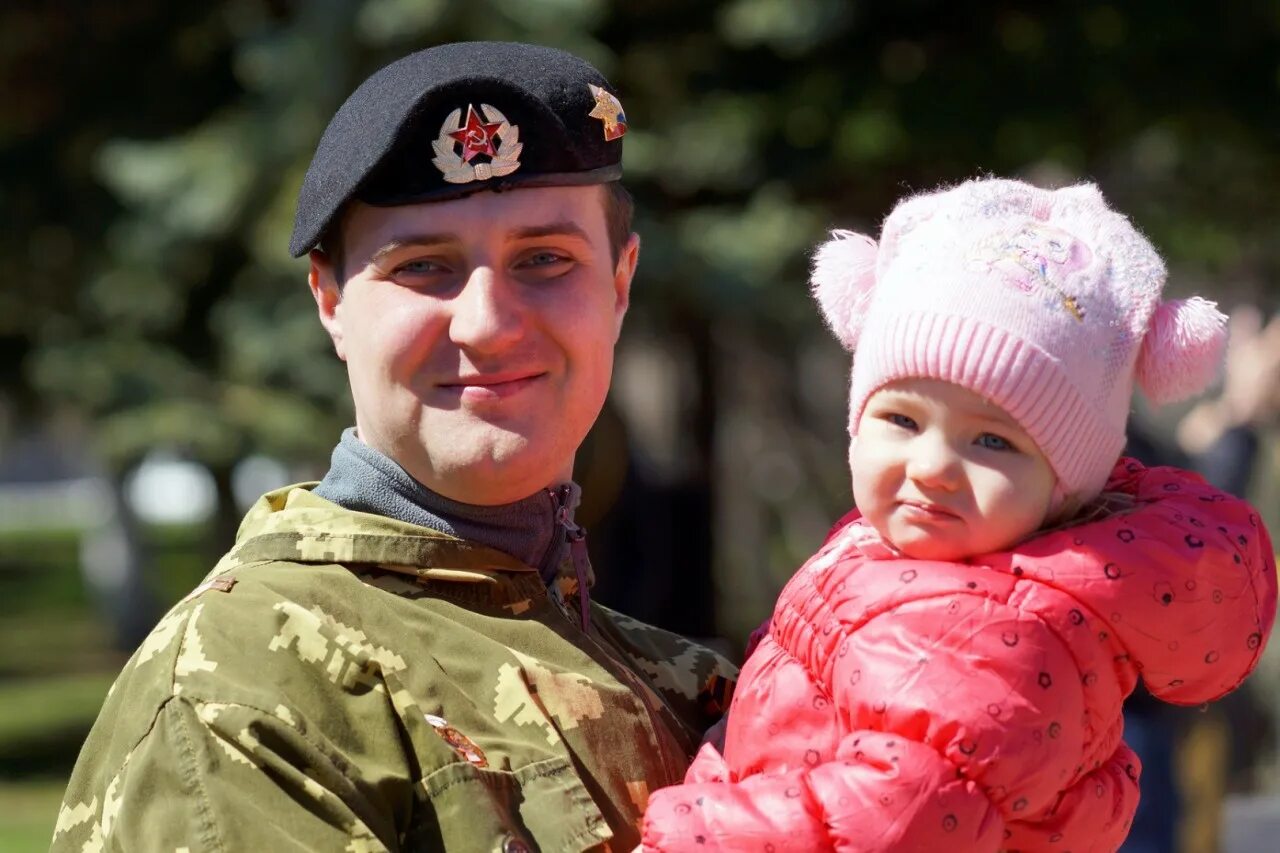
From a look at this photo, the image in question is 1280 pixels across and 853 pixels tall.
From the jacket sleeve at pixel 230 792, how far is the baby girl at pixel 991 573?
0.42m

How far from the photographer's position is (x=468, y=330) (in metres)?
2.49

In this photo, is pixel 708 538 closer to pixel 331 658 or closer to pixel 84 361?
pixel 84 361

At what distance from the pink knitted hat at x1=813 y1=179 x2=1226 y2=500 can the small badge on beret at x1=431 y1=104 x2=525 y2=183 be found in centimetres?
54

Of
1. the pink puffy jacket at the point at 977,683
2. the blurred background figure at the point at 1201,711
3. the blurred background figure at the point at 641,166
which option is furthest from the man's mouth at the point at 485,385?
the blurred background figure at the point at 641,166

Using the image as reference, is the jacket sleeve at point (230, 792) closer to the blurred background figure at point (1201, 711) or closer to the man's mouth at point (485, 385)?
the man's mouth at point (485, 385)

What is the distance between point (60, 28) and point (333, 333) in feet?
25.3

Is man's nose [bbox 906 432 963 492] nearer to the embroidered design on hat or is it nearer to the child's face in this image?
the child's face

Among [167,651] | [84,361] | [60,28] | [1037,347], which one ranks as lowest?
[84,361]

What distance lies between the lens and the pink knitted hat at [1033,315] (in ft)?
7.80

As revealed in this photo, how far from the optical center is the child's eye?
7.93 ft

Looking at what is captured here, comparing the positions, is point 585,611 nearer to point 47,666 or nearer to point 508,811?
point 508,811

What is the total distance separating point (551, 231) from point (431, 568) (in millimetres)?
525

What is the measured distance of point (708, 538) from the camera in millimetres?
9766

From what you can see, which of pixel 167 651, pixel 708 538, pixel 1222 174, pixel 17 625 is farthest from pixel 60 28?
pixel 17 625
